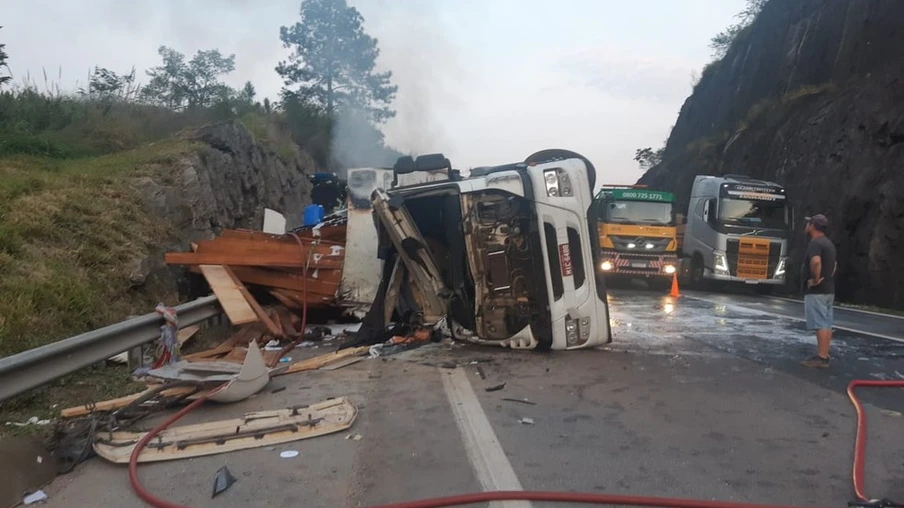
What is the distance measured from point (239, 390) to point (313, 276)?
4411mm

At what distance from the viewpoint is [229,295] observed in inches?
361

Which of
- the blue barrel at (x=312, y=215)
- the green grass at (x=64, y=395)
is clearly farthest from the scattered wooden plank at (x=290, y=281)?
the blue barrel at (x=312, y=215)

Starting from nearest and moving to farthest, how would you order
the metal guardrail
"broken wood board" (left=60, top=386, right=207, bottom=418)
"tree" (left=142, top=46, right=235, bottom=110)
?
1. the metal guardrail
2. "broken wood board" (left=60, top=386, right=207, bottom=418)
3. "tree" (left=142, top=46, right=235, bottom=110)

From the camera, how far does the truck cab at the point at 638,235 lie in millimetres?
20156

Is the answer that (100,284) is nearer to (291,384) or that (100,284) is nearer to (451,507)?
(291,384)

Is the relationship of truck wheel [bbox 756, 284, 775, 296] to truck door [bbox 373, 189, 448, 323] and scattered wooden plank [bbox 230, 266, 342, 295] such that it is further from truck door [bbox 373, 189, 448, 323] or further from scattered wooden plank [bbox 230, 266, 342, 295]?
scattered wooden plank [bbox 230, 266, 342, 295]

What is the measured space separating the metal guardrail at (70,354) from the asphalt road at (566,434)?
888 mm

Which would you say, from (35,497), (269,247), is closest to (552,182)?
(269,247)

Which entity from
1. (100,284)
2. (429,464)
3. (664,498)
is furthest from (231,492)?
(100,284)

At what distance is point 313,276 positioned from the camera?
33.5 ft

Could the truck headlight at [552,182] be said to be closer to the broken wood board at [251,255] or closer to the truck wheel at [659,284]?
the broken wood board at [251,255]

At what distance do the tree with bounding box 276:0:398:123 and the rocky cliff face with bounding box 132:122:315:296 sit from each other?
1819 centimetres

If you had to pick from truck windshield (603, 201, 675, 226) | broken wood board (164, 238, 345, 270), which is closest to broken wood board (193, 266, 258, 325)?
broken wood board (164, 238, 345, 270)

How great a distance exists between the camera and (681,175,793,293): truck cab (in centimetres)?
2038
